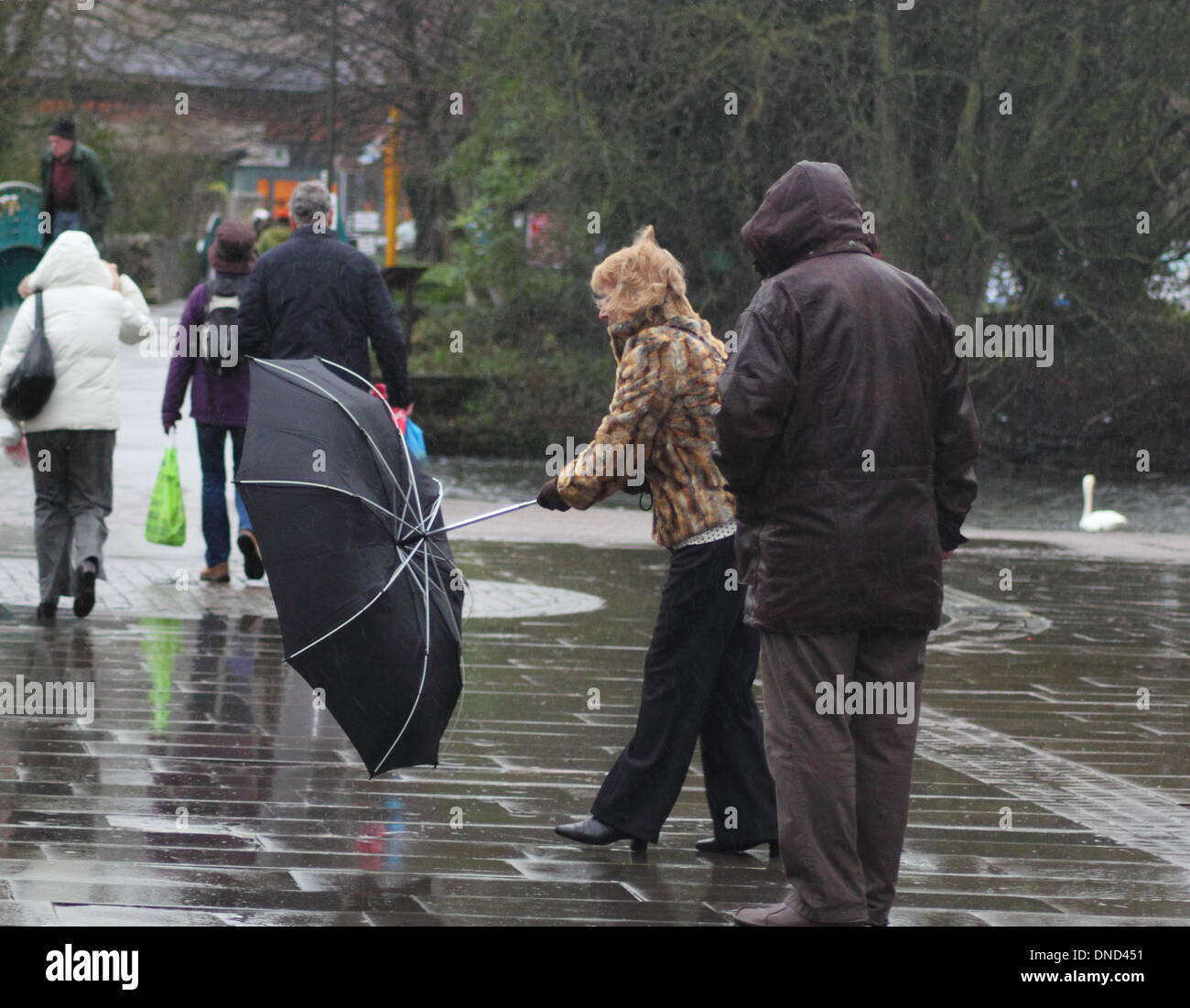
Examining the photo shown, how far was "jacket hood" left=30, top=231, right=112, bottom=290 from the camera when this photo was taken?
359 inches

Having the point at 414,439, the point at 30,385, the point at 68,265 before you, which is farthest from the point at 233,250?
the point at 414,439

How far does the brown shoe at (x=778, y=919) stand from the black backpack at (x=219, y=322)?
18.5 ft

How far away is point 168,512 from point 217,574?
0.41 metres

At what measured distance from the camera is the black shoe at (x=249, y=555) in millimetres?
9812

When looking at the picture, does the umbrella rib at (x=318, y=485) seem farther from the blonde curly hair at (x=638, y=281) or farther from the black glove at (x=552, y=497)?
the blonde curly hair at (x=638, y=281)

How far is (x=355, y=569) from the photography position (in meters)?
5.27

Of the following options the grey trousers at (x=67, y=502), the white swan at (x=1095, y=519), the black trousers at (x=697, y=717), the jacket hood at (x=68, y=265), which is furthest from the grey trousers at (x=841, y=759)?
the white swan at (x=1095, y=519)

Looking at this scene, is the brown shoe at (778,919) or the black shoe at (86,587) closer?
the brown shoe at (778,919)

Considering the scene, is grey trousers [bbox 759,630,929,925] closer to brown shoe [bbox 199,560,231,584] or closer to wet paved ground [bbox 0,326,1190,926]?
wet paved ground [bbox 0,326,1190,926]

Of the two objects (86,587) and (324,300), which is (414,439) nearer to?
(324,300)

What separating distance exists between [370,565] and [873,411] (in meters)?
1.47

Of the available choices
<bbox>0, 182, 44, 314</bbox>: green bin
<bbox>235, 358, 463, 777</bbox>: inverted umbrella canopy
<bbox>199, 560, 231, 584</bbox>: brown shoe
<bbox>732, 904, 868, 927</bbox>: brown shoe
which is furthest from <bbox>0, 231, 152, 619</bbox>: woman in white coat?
<bbox>0, 182, 44, 314</bbox>: green bin

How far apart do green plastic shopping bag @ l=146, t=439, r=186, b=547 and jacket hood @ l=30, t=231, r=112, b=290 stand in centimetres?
116
